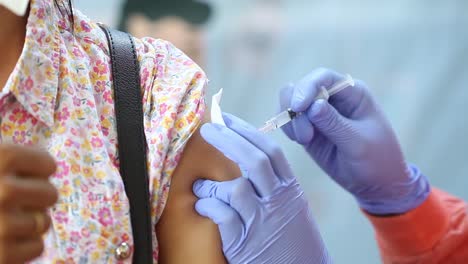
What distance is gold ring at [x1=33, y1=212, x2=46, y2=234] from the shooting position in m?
0.63

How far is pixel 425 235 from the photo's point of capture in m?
1.55


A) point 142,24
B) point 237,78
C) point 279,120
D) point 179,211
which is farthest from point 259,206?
point 142,24

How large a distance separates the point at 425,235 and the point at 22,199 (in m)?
1.18

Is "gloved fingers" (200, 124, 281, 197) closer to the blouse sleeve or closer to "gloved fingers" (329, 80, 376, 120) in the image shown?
the blouse sleeve

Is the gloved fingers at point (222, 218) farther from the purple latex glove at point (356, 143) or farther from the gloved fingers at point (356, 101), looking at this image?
the gloved fingers at point (356, 101)

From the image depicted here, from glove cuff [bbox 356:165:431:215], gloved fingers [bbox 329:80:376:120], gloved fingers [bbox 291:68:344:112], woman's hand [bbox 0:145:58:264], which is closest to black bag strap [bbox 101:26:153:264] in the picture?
woman's hand [bbox 0:145:58:264]

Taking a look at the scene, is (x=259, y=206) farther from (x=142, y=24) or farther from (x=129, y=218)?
(x=142, y=24)

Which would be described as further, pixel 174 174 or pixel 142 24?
pixel 142 24

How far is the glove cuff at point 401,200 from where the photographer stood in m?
1.53

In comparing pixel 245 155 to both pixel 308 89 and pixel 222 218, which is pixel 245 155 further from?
pixel 308 89

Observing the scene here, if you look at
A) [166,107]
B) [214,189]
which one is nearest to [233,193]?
[214,189]

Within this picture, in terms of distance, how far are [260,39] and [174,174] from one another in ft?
4.78

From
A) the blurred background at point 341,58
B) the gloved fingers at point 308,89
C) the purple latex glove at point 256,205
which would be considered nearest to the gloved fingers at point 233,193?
the purple latex glove at point 256,205

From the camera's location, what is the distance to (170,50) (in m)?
1.14
